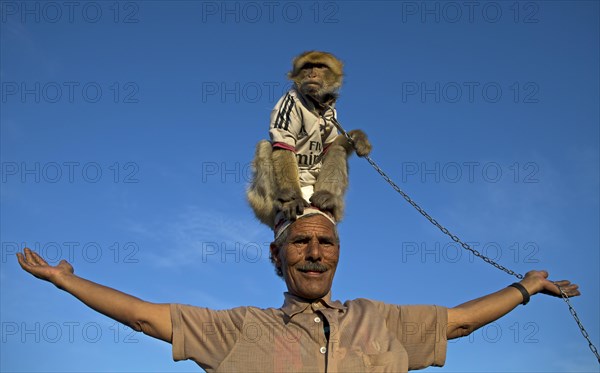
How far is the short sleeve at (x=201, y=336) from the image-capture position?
13.4ft

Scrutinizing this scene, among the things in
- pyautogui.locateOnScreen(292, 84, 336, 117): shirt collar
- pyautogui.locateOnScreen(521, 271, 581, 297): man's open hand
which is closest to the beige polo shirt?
pyautogui.locateOnScreen(521, 271, 581, 297): man's open hand

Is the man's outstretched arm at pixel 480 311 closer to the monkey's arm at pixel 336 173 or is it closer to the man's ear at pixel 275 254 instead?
the man's ear at pixel 275 254

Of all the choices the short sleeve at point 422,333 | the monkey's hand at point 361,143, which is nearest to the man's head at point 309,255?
the short sleeve at point 422,333

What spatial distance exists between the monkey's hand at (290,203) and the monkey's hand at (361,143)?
0.93m

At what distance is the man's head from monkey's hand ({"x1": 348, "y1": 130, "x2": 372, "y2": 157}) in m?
1.59

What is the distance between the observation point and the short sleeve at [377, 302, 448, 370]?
14.0 ft

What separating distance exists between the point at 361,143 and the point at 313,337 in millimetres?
2634

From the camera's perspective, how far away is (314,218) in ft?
15.4

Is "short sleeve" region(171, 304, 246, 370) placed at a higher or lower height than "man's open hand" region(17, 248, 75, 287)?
lower

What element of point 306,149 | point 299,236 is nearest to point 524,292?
point 299,236

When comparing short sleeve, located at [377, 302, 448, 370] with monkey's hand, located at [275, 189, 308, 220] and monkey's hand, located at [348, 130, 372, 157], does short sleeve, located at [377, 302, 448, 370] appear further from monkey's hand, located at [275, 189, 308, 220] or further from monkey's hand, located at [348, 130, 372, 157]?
monkey's hand, located at [348, 130, 372, 157]

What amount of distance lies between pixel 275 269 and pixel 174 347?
1.07m

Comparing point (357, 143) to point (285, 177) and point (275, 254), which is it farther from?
point (275, 254)

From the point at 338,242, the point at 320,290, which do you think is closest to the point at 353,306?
the point at 320,290
